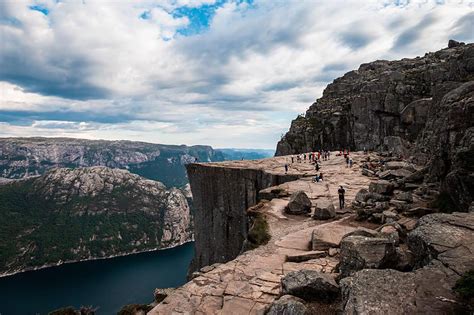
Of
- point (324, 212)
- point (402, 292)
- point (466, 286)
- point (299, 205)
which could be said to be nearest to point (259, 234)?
point (299, 205)

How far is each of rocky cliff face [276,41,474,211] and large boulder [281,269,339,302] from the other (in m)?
9.36

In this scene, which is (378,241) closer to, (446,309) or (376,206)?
(446,309)

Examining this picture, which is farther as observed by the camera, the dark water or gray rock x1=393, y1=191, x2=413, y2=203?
the dark water

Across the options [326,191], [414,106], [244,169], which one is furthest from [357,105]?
[326,191]

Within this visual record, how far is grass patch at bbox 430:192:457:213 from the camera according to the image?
17766mm

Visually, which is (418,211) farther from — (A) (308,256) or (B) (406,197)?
(A) (308,256)

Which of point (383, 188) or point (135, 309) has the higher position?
point (383, 188)

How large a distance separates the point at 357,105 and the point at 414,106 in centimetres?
2167

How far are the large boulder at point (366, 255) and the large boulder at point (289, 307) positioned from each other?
8.12 ft

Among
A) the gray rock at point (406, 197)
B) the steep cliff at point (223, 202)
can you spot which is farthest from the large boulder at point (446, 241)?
the steep cliff at point (223, 202)

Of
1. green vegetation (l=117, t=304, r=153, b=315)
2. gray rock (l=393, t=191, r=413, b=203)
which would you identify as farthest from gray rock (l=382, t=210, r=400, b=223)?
green vegetation (l=117, t=304, r=153, b=315)

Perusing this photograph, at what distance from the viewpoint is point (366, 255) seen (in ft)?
38.0

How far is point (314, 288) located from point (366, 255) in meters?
2.26

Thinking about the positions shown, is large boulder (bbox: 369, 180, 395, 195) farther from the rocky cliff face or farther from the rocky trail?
the rocky cliff face
